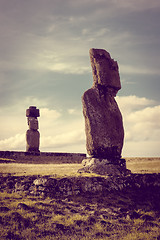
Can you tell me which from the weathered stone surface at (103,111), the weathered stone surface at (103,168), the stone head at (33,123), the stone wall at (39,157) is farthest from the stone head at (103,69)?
the stone head at (33,123)

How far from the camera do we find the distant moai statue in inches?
1130

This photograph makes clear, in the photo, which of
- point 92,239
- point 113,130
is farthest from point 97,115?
point 92,239

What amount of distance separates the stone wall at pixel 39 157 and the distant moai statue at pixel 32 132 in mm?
878

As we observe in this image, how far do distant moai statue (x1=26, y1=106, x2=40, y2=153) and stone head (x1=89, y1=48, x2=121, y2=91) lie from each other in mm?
16918

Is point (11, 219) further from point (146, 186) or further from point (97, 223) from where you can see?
point (146, 186)

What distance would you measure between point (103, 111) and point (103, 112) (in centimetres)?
5

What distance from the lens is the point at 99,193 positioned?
1048 cm

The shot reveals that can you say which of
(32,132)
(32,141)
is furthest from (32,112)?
(32,141)

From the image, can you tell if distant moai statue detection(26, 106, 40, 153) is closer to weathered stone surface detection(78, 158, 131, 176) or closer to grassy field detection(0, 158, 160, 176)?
grassy field detection(0, 158, 160, 176)

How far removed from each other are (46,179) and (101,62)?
6252mm

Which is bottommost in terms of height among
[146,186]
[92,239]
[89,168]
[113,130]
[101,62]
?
[92,239]

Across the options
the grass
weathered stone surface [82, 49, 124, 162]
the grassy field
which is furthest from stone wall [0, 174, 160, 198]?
the grassy field

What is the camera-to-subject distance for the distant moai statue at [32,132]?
28.7 metres

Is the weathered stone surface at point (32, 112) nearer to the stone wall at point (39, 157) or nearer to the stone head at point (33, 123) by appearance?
the stone head at point (33, 123)
